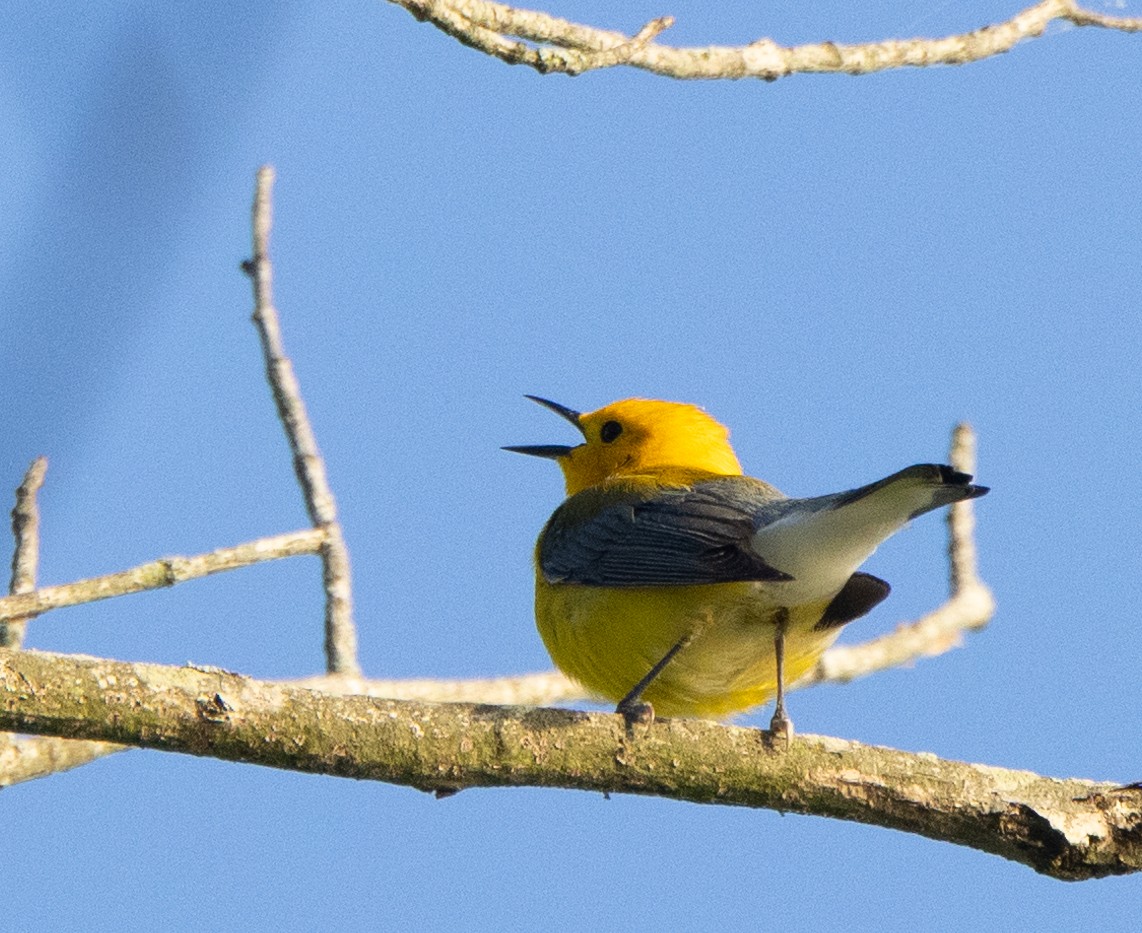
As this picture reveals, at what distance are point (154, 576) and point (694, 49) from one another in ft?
8.11

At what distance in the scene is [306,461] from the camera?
5203mm

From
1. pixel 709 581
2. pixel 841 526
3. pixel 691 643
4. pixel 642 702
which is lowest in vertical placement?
pixel 642 702

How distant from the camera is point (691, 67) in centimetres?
470

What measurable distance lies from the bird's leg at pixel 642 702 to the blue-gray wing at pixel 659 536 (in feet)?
0.77

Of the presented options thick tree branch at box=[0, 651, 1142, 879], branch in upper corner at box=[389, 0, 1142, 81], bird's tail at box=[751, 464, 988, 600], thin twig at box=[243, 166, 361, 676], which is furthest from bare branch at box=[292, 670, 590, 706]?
branch in upper corner at box=[389, 0, 1142, 81]

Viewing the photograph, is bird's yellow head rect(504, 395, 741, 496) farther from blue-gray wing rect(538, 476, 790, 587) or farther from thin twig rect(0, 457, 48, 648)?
thin twig rect(0, 457, 48, 648)

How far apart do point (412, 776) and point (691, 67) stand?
8.73 ft

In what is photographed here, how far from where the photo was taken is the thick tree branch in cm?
291

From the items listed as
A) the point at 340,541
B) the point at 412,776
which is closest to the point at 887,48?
the point at 340,541

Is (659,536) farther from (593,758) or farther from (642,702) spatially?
(593,758)

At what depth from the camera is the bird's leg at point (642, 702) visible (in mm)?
3383

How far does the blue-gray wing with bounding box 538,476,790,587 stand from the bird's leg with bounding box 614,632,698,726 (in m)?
0.23

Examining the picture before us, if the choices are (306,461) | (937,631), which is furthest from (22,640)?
(937,631)

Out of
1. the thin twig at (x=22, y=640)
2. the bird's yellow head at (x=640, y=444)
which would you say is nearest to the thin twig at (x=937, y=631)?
the bird's yellow head at (x=640, y=444)
